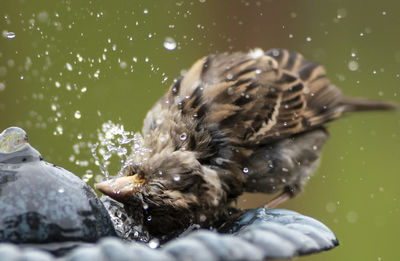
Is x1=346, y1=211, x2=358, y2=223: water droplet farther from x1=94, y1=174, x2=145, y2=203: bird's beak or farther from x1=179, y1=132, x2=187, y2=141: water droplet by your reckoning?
x1=94, y1=174, x2=145, y2=203: bird's beak

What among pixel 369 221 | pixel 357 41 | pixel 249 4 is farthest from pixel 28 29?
pixel 369 221

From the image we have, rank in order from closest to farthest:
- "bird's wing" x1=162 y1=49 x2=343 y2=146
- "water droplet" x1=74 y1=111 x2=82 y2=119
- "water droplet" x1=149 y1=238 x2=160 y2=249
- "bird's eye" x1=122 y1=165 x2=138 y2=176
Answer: "water droplet" x1=149 y1=238 x2=160 y2=249 → "bird's eye" x1=122 y1=165 x2=138 y2=176 → "bird's wing" x1=162 y1=49 x2=343 y2=146 → "water droplet" x1=74 y1=111 x2=82 y2=119

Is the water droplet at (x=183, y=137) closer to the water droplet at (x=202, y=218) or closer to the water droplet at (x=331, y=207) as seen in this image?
the water droplet at (x=202, y=218)

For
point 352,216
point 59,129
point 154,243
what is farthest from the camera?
point 352,216

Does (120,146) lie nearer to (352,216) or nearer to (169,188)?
(169,188)

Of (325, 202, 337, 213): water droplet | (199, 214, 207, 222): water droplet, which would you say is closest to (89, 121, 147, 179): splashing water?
(199, 214, 207, 222): water droplet

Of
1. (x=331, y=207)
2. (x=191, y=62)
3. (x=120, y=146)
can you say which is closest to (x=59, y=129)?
(x=191, y=62)

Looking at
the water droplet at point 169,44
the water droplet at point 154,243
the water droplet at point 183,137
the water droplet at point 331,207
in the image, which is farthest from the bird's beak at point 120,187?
the water droplet at point 331,207
